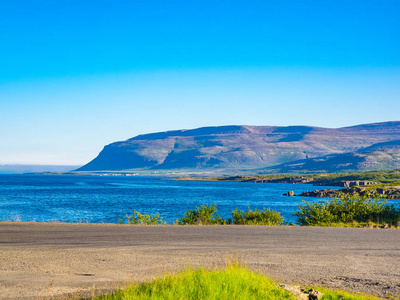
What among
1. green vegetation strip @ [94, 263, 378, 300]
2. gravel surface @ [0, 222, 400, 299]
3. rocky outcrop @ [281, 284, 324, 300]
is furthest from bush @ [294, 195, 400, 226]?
green vegetation strip @ [94, 263, 378, 300]

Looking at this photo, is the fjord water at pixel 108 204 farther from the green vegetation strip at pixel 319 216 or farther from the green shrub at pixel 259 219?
the green shrub at pixel 259 219

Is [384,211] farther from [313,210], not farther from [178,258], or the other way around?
[178,258]

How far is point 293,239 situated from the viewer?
1809cm

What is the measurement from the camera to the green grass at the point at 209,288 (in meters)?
7.68

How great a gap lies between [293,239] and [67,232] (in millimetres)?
9688

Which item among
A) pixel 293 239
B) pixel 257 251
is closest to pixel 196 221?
pixel 293 239

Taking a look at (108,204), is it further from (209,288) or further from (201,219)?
(209,288)

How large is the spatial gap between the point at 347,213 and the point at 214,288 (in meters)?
21.4

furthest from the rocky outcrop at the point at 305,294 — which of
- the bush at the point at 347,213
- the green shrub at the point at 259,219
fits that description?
the bush at the point at 347,213

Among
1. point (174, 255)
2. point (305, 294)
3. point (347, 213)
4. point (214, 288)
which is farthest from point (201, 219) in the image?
point (214, 288)

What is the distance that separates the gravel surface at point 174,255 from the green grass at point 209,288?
931 millimetres

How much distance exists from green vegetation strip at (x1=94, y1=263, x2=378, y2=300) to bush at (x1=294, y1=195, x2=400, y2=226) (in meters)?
18.3

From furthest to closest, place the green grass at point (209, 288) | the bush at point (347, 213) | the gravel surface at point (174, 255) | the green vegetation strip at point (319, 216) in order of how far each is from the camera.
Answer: the bush at point (347, 213), the green vegetation strip at point (319, 216), the gravel surface at point (174, 255), the green grass at point (209, 288)

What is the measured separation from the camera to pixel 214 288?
793cm
